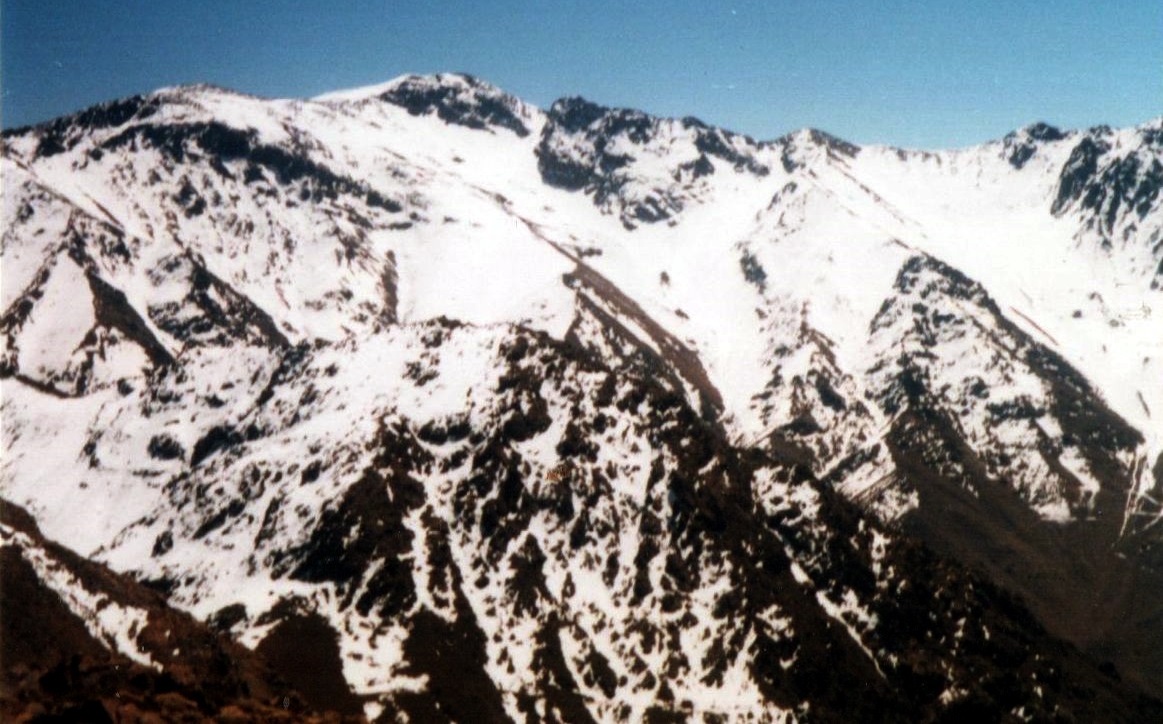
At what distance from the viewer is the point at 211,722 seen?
63625mm

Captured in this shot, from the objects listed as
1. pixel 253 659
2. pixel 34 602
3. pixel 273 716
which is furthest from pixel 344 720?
pixel 34 602

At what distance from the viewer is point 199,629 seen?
196 metres

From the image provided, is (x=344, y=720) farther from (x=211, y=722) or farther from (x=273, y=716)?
(x=211, y=722)

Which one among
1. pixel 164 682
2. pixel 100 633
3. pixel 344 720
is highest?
pixel 100 633

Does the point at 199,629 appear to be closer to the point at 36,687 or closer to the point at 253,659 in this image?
the point at 253,659

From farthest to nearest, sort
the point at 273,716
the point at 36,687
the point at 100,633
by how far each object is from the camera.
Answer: the point at 100,633 < the point at 36,687 < the point at 273,716

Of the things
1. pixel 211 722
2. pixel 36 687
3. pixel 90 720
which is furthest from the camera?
pixel 36 687

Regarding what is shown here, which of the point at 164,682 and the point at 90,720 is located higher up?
the point at 164,682

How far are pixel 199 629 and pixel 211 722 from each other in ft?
473

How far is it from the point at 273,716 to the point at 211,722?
6.42 m

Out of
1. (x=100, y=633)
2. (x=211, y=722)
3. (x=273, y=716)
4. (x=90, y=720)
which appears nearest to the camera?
(x=90, y=720)

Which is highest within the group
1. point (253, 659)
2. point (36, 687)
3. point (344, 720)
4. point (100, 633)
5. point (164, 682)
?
point (100, 633)

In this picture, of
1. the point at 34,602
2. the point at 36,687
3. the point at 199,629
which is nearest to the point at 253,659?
the point at 199,629

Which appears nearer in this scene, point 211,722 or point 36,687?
point 211,722
